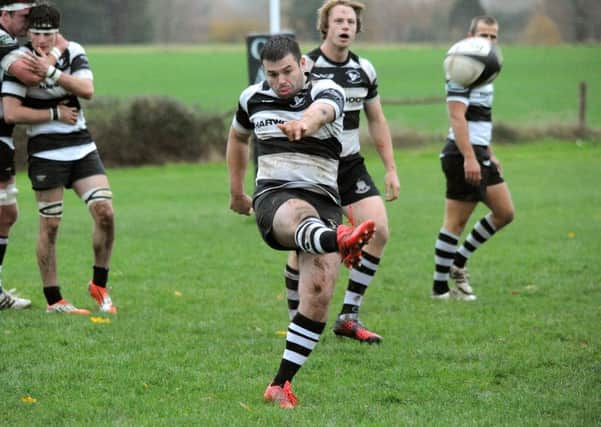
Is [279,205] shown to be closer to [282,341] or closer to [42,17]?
[282,341]

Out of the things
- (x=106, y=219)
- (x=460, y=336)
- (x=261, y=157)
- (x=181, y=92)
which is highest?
(x=261, y=157)

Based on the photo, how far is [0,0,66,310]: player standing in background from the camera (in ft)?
24.4

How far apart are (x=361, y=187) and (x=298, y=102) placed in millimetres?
1639

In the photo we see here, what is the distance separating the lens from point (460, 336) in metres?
7.18

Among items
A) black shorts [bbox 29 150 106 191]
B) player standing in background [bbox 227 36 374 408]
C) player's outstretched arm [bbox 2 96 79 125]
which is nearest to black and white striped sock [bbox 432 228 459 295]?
black shorts [bbox 29 150 106 191]

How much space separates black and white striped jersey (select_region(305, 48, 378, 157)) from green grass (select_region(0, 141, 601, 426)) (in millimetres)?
1459

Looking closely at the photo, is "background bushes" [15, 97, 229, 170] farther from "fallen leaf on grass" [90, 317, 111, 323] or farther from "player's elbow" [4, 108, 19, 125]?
"fallen leaf on grass" [90, 317, 111, 323]

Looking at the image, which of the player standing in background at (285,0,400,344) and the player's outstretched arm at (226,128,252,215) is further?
the player standing in background at (285,0,400,344)

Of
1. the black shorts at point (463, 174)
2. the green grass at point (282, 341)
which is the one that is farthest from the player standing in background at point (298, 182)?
the black shorts at point (463, 174)

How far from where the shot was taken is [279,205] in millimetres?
5582

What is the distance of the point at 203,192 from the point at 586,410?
1358cm

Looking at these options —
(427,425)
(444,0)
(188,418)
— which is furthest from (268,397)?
(444,0)

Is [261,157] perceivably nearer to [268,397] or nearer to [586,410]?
[268,397]

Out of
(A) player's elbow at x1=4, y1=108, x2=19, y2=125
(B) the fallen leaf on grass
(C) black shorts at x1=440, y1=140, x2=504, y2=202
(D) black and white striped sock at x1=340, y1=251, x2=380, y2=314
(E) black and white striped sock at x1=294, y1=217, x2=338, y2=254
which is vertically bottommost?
(B) the fallen leaf on grass
